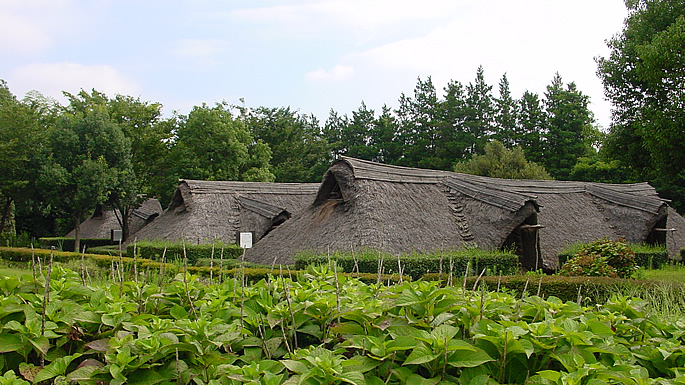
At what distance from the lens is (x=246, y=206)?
2448 cm

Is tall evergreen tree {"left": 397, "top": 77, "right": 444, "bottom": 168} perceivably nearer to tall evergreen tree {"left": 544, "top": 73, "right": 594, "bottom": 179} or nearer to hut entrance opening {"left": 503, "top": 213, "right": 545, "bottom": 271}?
tall evergreen tree {"left": 544, "top": 73, "right": 594, "bottom": 179}

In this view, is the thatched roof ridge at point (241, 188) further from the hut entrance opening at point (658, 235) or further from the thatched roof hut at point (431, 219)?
the hut entrance opening at point (658, 235)

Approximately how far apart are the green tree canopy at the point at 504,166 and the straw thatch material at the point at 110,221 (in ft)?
70.7

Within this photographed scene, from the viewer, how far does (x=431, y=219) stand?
16.9 meters

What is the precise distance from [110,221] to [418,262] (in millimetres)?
30088

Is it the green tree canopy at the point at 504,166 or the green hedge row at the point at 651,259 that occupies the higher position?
the green tree canopy at the point at 504,166

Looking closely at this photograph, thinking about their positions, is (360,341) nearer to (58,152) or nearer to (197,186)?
(197,186)

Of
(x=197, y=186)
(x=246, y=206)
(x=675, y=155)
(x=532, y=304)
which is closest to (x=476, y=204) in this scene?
(x=675, y=155)

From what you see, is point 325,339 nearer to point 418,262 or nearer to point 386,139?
point 418,262

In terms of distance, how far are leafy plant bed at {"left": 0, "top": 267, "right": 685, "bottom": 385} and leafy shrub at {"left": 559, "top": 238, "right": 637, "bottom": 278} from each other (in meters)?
9.65

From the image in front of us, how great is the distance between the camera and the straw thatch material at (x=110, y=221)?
35.4 m

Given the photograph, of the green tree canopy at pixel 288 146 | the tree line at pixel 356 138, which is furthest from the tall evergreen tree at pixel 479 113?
the green tree canopy at pixel 288 146

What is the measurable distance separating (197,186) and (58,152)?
7.91 metres

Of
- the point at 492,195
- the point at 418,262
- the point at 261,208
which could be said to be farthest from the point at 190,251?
the point at 492,195
